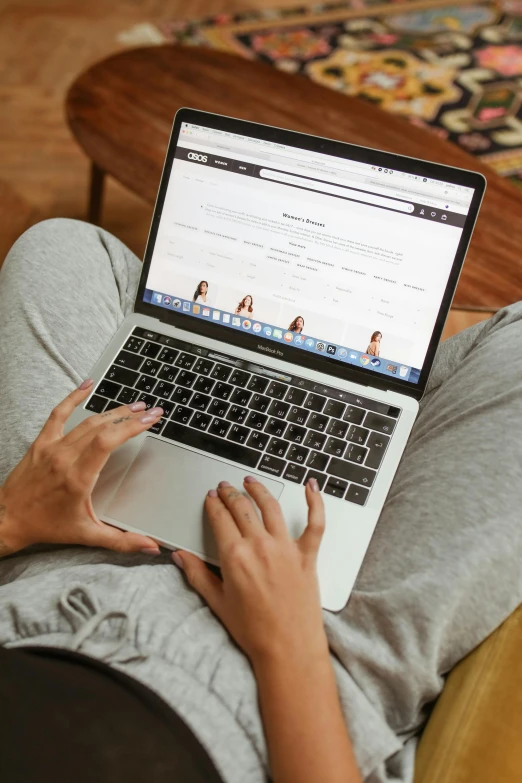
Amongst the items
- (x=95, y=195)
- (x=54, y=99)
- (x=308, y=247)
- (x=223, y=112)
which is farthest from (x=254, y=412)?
(x=54, y=99)

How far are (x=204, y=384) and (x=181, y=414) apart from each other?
0.05 m

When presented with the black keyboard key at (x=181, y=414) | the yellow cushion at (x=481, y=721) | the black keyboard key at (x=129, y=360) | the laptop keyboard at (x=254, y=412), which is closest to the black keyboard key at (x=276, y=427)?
the laptop keyboard at (x=254, y=412)

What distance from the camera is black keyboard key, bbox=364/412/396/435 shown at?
851 mm

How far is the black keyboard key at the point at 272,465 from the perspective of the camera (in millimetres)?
822

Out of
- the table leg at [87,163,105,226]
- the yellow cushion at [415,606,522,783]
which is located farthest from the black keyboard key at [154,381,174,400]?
the table leg at [87,163,105,226]

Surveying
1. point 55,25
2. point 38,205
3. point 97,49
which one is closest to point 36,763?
point 38,205

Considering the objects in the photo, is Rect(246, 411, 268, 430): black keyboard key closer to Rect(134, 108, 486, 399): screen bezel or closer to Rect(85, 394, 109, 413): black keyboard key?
Rect(134, 108, 486, 399): screen bezel

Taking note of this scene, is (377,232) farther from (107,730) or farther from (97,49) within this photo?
(97,49)

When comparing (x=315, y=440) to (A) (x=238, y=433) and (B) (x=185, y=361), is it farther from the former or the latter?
(B) (x=185, y=361)

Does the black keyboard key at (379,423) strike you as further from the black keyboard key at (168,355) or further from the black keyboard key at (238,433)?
the black keyboard key at (168,355)

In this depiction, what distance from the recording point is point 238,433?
85 centimetres

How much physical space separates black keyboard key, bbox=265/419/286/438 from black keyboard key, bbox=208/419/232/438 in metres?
0.05

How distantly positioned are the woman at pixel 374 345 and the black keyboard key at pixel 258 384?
→ 0.14 meters

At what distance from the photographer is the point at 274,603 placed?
0.68 m
